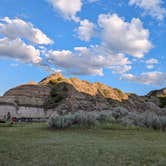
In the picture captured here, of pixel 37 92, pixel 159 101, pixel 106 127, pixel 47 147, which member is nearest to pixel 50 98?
pixel 37 92

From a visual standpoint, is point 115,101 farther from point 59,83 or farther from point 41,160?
point 41,160

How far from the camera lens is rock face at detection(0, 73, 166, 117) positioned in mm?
47303

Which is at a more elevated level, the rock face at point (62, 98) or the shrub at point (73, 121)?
the rock face at point (62, 98)

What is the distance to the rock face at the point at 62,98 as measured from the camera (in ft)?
155

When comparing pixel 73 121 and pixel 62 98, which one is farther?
pixel 62 98

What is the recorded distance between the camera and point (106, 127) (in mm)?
20031

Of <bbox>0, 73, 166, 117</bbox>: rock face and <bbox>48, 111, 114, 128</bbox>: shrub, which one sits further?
<bbox>0, 73, 166, 117</bbox>: rock face

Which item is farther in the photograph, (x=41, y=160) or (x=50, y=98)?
(x=50, y=98)

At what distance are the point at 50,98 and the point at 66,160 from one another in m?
49.3

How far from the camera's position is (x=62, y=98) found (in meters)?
56.2

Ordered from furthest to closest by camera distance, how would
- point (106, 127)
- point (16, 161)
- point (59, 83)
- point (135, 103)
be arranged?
1. point (135, 103)
2. point (59, 83)
3. point (106, 127)
4. point (16, 161)

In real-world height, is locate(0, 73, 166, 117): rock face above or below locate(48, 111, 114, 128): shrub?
above

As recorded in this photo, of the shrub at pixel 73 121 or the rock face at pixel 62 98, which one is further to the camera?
the rock face at pixel 62 98

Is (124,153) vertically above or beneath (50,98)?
beneath
